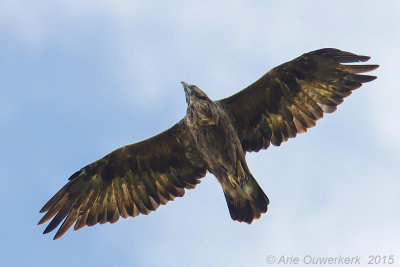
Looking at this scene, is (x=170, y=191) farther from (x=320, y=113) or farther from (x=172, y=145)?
(x=320, y=113)

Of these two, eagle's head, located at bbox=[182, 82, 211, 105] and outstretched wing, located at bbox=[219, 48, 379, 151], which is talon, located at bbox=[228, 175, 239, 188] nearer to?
outstretched wing, located at bbox=[219, 48, 379, 151]

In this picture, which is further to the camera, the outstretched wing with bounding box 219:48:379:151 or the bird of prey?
the outstretched wing with bounding box 219:48:379:151

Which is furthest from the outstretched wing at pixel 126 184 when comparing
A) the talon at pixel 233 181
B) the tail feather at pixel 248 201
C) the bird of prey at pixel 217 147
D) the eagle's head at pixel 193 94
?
the eagle's head at pixel 193 94

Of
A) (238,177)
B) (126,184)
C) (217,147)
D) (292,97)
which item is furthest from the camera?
(126,184)

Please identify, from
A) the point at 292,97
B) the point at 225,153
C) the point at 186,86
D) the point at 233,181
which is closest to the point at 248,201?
the point at 233,181

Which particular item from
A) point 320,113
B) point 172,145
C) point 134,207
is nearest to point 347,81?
point 320,113

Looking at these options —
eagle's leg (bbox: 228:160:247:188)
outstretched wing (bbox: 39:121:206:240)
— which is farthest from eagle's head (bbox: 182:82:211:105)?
eagle's leg (bbox: 228:160:247:188)

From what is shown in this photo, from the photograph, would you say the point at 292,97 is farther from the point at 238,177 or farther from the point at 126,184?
the point at 126,184
